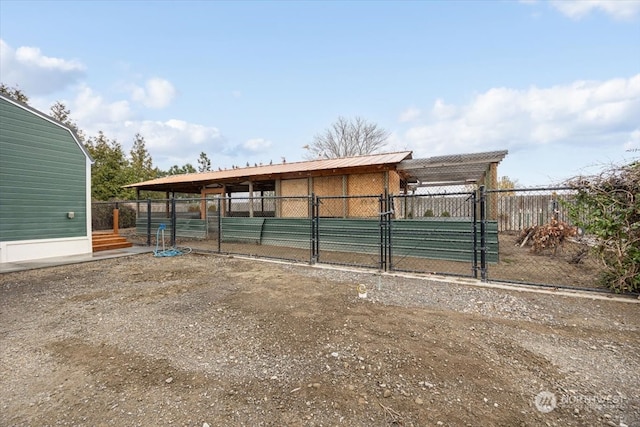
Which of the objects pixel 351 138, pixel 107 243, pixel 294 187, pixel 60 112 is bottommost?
pixel 107 243

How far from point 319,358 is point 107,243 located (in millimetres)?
10855

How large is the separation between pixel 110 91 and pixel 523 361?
16810 millimetres

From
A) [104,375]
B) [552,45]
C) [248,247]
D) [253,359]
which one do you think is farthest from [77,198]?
[552,45]

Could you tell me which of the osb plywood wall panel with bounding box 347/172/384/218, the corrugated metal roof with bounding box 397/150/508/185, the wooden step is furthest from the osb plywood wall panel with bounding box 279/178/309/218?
the wooden step

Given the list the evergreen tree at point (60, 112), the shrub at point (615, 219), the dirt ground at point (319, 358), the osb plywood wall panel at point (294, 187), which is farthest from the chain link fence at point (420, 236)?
the evergreen tree at point (60, 112)

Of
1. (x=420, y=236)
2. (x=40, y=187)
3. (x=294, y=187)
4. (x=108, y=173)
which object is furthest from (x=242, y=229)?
(x=108, y=173)

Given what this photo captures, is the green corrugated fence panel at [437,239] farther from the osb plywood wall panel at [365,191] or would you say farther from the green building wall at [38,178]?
the green building wall at [38,178]

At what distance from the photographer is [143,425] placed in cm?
178

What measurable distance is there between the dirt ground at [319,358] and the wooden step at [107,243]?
5.53 m

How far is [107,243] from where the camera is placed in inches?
400

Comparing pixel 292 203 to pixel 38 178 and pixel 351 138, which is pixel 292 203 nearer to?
pixel 38 178

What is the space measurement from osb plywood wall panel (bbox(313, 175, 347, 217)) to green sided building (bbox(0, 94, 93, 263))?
7.76m

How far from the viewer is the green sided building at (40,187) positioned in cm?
747

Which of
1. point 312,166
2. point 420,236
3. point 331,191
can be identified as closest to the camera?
point 420,236
